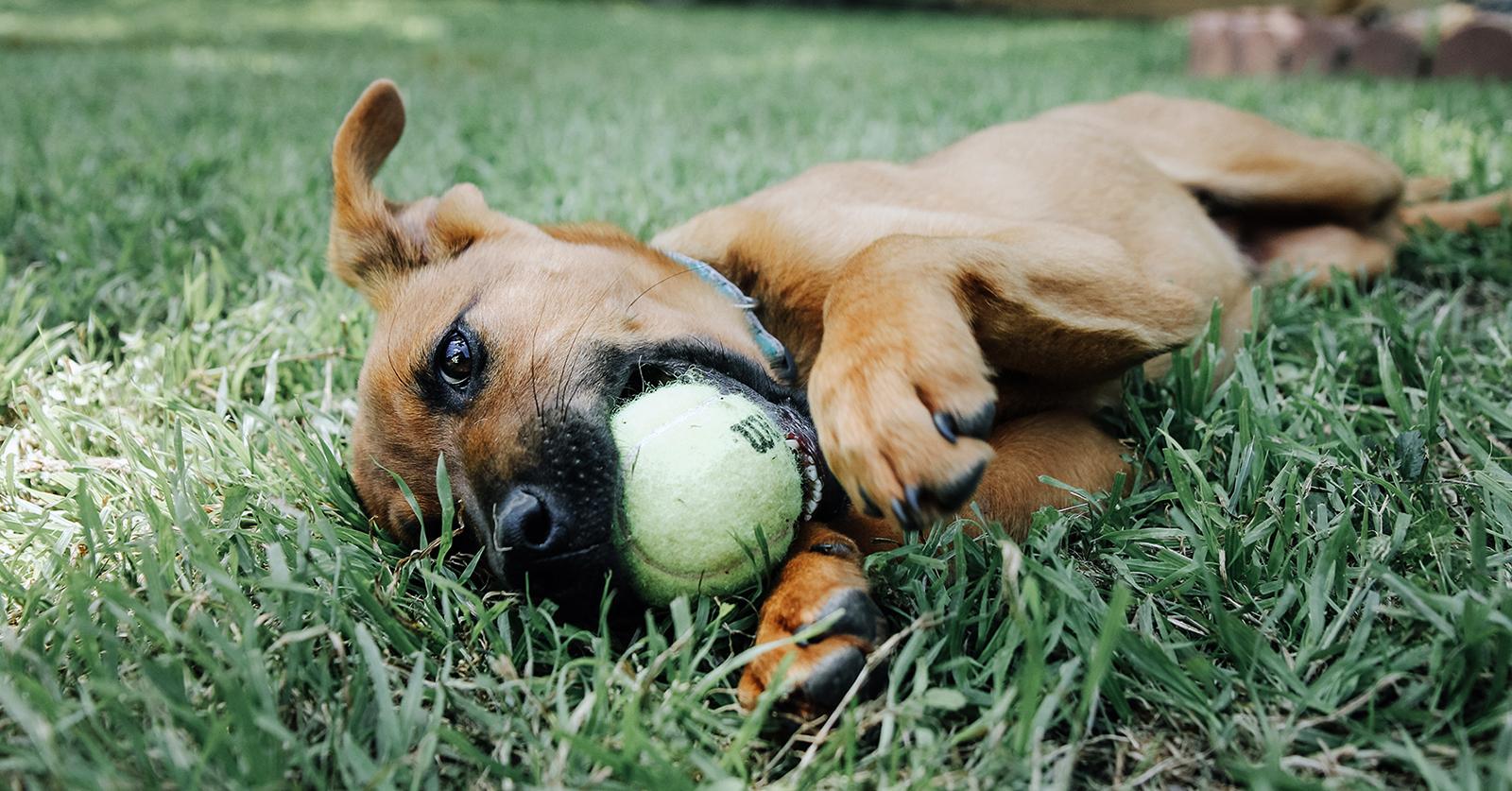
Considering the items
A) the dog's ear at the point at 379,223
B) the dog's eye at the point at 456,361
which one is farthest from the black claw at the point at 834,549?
the dog's ear at the point at 379,223

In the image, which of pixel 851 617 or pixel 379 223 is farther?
pixel 379 223

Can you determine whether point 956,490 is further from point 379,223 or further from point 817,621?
point 379,223

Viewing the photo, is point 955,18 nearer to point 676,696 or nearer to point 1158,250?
point 1158,250

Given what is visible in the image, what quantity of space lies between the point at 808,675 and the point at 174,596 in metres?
1.08

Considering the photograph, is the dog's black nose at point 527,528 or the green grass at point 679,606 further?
the dog's black nose at point 527,528

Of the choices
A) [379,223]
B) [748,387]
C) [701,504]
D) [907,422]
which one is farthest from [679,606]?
[379,223]

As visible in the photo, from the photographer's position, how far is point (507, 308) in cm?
215

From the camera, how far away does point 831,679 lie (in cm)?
149

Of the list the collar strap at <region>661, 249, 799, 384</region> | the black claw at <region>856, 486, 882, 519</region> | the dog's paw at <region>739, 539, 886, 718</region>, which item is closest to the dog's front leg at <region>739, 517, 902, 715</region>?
the dog's paw at <region>739, 539, 886, 718</region>

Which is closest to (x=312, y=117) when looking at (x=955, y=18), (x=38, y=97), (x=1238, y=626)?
(x=38, y=97)

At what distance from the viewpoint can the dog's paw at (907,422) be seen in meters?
1.52

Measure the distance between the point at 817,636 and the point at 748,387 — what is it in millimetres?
668

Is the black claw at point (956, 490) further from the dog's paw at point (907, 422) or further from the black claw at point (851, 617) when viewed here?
the black claw at point (851, 617)

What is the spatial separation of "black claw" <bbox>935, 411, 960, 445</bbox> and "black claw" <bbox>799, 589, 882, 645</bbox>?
0.30 meters
